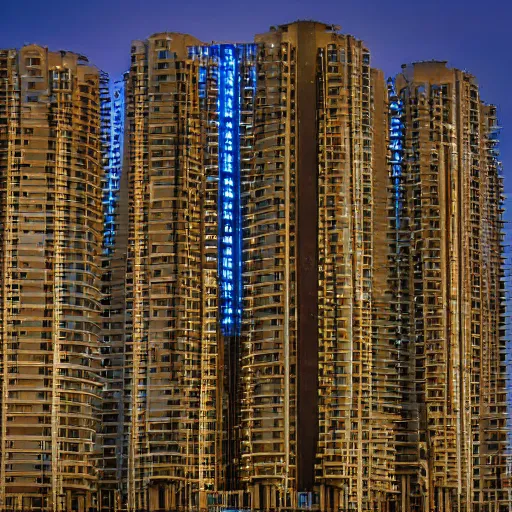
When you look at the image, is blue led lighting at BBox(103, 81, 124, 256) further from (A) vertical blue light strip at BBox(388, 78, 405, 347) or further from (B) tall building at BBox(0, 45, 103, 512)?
(A) vertical blue light strip at BBox(388, 78, 405, 347)

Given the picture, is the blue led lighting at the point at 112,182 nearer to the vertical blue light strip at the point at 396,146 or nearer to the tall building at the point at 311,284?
the tall building at the point at 311,284

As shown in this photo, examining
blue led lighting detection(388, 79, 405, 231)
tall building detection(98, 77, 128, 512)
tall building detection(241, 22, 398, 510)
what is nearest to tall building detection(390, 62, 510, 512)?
blue led lighting detection(388, 79, 405, 231)

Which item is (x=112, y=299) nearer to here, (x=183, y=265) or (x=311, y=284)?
(x=183, y=265)

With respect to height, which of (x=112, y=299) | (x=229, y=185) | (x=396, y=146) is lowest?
(x=112, y=299)

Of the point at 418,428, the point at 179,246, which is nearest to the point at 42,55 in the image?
the point at 179,246

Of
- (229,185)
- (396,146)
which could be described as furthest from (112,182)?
(396,146)

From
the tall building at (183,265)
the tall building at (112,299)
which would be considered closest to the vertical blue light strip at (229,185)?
the tall building at (183,265)
